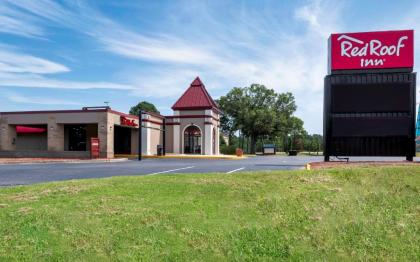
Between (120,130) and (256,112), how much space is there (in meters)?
22.5

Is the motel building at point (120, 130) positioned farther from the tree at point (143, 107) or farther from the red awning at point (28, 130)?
the tree at point (143, 107)

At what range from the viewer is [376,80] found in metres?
15.1

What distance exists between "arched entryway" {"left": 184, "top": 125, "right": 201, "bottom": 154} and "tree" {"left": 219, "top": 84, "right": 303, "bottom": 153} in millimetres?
16954

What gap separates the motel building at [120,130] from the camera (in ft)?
108

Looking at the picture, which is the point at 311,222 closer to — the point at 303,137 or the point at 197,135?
the point at 197,135

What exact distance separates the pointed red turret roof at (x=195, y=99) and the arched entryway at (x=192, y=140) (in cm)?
237

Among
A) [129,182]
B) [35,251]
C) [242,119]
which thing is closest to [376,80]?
[129,182]

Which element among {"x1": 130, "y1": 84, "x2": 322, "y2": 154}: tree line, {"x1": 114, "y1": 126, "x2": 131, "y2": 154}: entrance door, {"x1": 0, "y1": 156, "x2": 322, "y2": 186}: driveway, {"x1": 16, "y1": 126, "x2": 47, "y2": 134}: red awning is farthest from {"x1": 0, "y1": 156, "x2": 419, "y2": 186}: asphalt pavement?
{"x1": 130, "y1": 84, "x2": 322, "y2": 154}: tree line

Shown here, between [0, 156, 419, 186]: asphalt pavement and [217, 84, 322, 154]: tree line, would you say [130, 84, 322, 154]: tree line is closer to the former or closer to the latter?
[217, 84, 322, 154]: tree line

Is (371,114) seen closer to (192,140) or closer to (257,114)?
(192,140)

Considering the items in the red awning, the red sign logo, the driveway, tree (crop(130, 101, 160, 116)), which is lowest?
the driveway

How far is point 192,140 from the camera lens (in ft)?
131

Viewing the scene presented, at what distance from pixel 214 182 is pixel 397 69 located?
11.4 metres

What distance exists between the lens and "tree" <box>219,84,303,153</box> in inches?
2157
